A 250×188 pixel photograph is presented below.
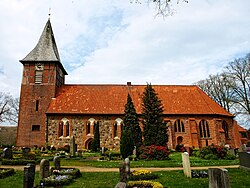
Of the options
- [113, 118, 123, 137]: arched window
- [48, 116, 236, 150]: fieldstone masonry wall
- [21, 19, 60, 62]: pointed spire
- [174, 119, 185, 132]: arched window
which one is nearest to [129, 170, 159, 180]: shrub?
[48, 116, 236, 150]: fieldstone masonry wall

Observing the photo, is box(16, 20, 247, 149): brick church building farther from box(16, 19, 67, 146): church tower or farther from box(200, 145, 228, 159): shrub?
box(200, 145, 228, 159): shrub

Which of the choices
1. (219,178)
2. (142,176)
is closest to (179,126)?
(142,176)

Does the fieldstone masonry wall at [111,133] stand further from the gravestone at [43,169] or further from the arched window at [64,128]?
the gravestone at [43,169]

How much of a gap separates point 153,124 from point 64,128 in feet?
38.8

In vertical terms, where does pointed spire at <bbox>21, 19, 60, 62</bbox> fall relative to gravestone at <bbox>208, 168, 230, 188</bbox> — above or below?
above

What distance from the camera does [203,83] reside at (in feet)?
129

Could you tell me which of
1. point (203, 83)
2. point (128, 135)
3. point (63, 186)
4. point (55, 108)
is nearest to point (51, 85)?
point (55, 108)

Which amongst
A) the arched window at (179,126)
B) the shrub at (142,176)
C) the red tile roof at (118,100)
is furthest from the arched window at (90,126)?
the shrub at (142,176)

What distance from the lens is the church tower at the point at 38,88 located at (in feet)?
86.9

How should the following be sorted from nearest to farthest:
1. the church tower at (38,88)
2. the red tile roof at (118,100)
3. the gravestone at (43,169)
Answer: the gravestone at (43,169) < the church tower at (38,88) < the red tile roof at (118,100)

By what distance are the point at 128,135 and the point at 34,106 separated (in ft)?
48.5

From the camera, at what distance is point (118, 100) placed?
3025 centimetres

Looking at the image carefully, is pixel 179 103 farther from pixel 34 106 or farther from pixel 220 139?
pixel 34 106

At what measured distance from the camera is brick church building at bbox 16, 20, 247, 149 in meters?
27.0
